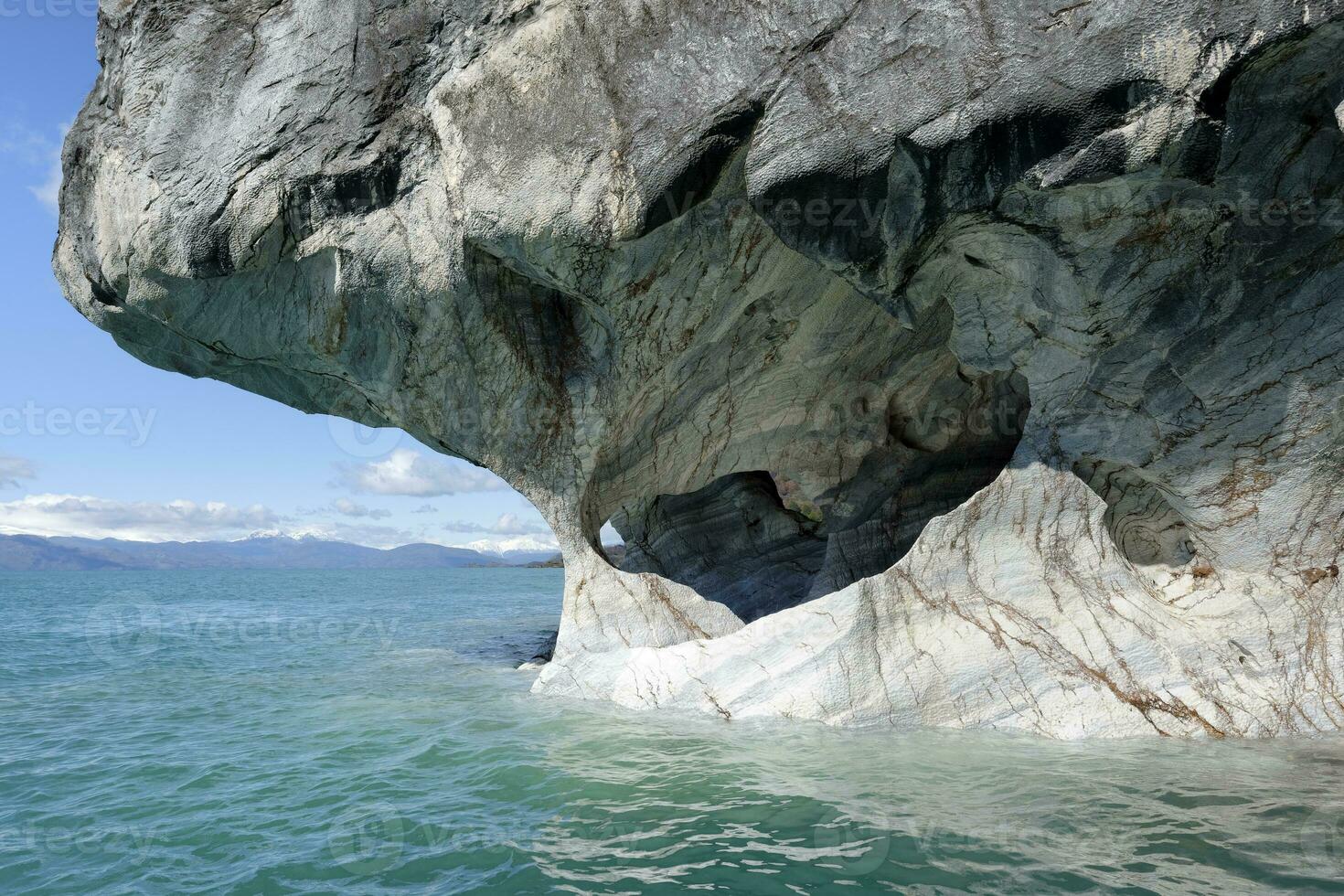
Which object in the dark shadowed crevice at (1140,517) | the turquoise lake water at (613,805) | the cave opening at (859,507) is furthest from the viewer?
the cave opening at (859,507)

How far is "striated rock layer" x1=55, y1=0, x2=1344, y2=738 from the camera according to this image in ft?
23.1

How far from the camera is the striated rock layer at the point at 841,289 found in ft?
23.1

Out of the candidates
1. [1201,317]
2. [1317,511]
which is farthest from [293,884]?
[1317,511]

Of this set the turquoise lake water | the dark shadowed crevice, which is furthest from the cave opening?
the turquoise lake water

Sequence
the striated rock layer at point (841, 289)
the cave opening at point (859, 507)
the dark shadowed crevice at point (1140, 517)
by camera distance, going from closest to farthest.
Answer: the striated rock layer at point (841, 289) < the dark shadowed crevice at point (1140, 517) < the cave opening at point (859, 507)

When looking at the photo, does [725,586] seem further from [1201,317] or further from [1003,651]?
[1201,317]

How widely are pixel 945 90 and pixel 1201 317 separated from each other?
2.96 meters

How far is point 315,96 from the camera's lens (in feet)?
32.0

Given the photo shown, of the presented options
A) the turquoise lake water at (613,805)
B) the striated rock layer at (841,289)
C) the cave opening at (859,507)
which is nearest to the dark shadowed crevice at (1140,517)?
the striated rock layer at (841,289)

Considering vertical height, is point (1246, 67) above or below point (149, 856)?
above

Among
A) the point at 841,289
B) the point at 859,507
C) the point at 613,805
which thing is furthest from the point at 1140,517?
the point at 613,805

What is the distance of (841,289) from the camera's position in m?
10.1

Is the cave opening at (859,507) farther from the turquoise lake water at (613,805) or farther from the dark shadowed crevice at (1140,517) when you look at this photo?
the turquoise lake water at (613,805)

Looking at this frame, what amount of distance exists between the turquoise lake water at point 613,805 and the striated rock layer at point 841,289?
42.3 inches
